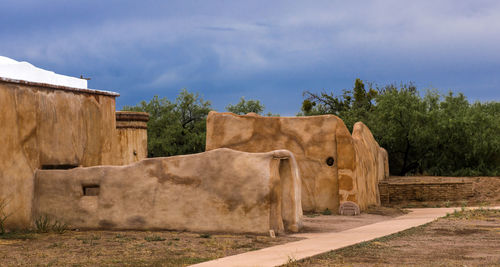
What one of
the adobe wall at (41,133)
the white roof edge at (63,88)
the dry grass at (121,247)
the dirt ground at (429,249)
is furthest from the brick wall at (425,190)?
the dry grass at (121,247)

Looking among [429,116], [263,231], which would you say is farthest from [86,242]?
[429,116]

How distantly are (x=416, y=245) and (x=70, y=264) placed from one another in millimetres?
A: 5302

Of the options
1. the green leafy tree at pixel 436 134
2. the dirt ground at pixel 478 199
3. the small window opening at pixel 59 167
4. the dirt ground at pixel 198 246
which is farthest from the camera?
the green leafy tree at pixel 436 134

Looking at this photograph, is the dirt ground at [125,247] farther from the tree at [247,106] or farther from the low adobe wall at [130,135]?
the tree at [247,106]

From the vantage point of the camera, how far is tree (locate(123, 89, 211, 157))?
40.0 m

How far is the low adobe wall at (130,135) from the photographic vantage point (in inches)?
832

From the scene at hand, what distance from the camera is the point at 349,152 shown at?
16.7 m

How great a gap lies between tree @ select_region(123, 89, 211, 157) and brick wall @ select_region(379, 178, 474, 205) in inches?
748

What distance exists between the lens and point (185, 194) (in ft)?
38.7

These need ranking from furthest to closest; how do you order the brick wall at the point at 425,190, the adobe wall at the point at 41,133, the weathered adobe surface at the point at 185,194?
the brick wall at the point at 425,190
the adobe wall at the point at 41,133
the weathered adobe surface at the point at 185,194

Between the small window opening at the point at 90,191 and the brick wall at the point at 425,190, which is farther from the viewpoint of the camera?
the brick wall at the point at 425,190

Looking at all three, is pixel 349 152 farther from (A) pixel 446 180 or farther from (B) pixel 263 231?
(A) pixel 446 180

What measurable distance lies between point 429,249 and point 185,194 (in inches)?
184

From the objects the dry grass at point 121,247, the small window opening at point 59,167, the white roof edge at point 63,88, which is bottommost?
the dry grass at point 121,247
